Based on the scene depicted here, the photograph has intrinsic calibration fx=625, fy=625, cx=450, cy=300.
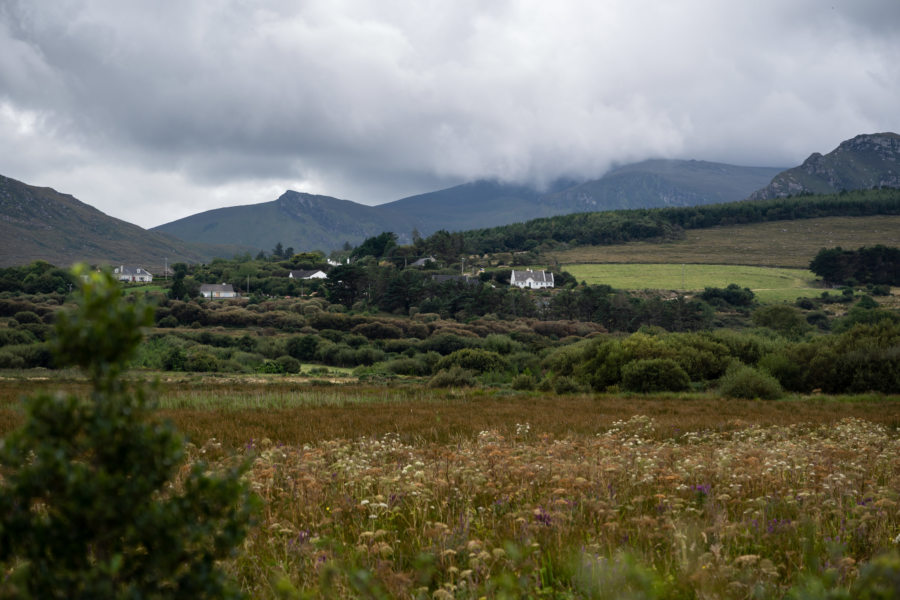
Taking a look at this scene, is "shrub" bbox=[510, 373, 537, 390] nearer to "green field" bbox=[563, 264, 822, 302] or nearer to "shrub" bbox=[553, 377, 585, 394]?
"shrub" bbox=[553, 377, 585, 394]

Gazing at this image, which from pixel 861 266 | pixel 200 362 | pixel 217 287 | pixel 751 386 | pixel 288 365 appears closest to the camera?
pixel 751 386

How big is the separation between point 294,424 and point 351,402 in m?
7.39

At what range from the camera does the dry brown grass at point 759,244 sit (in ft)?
383

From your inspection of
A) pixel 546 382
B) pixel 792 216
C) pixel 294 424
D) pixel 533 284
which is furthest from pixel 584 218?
pixel 294 424

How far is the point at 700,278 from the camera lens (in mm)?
98875

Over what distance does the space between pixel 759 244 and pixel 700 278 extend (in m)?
40.6

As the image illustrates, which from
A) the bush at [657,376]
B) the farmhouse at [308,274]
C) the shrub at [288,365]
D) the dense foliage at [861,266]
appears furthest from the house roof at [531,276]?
the bush at [657,376]

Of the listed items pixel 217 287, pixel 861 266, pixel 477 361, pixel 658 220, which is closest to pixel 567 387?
pixel 477 361

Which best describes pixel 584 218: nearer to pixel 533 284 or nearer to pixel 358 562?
pixel 533 284

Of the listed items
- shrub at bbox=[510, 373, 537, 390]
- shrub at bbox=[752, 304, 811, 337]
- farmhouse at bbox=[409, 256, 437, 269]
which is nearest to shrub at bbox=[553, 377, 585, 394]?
shrub at bbox=[510, 373, 537, 390]

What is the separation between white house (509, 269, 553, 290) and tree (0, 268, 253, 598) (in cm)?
9725

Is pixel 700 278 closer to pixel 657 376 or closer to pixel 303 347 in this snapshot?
pixel 303 347

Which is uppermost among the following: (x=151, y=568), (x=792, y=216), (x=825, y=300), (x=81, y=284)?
(x=792, y=216)

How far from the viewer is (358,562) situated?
4383 millimetres
